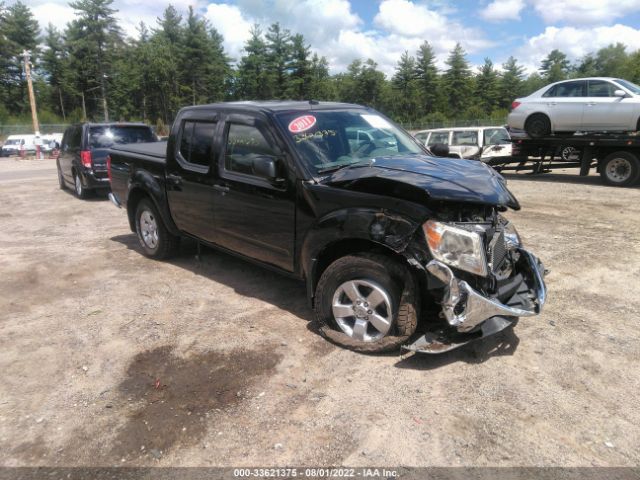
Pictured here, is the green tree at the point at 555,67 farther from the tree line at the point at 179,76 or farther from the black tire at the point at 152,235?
the black tire at the point at 152,235

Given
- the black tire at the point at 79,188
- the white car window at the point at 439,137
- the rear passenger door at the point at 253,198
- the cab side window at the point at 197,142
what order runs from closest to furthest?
the rear passenger door at the point at 253,198 → the cab side window at the point at 197,142 → the black tire at the point at 79,188 → the white car window at the point at 439,137

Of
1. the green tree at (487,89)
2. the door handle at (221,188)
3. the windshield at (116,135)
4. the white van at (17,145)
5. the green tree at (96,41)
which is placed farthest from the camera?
the green tree at (487,89)

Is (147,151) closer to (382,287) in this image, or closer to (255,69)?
(382,287)

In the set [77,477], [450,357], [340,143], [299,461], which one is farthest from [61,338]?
[450,357]

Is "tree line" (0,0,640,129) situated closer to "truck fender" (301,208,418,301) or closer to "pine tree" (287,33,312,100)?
"pine tree" (287,33,312,100)

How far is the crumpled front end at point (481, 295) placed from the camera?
314 cm

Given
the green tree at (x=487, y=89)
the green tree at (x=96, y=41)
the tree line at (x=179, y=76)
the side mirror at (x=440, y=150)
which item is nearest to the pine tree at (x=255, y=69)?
the tree line at (x=179, y=76)

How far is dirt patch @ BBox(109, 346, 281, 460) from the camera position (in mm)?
2791

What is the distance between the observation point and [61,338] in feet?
13.5

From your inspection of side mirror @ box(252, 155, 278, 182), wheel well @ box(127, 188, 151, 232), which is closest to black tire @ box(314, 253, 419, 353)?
side mirror @ box(252, 155, 278, 182)

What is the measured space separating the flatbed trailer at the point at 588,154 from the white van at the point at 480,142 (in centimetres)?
77

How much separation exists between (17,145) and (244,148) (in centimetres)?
3589

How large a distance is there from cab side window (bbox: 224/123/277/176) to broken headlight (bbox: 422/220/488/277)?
1.64m

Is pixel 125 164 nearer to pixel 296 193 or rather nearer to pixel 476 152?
pixel 296 193
